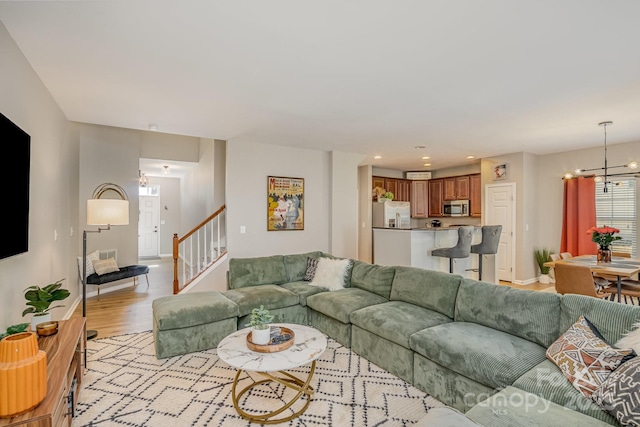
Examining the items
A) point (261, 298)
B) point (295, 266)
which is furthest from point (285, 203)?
point (261, 298)

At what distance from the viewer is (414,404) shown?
7.55 ft

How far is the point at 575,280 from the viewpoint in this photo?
354 cm

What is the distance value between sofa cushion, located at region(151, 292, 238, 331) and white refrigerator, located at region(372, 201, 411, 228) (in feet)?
15.0

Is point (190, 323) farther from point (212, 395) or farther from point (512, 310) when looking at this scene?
point (512, 310)

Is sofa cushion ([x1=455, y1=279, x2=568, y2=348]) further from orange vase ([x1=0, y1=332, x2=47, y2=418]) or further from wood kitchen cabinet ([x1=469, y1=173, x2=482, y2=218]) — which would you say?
wood kitchen cabinet ([x1=469, y1=173, x2=482, y2=218])

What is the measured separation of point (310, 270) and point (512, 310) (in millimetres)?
2641

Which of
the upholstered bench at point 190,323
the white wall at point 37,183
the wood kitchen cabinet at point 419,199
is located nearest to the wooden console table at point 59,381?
the white wall at point 37,183

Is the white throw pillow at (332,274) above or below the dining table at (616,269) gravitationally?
below

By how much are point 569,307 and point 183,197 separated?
9258 millimetres

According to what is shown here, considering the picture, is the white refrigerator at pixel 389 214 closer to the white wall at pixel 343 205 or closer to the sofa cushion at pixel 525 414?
the white wall at pixel 343 205

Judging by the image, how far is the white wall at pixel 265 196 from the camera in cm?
500

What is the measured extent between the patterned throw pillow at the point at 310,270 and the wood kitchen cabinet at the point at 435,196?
512 centimetres

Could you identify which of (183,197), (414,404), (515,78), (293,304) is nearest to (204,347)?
(293,304)

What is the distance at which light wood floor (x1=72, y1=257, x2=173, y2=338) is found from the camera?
391 centimetres
